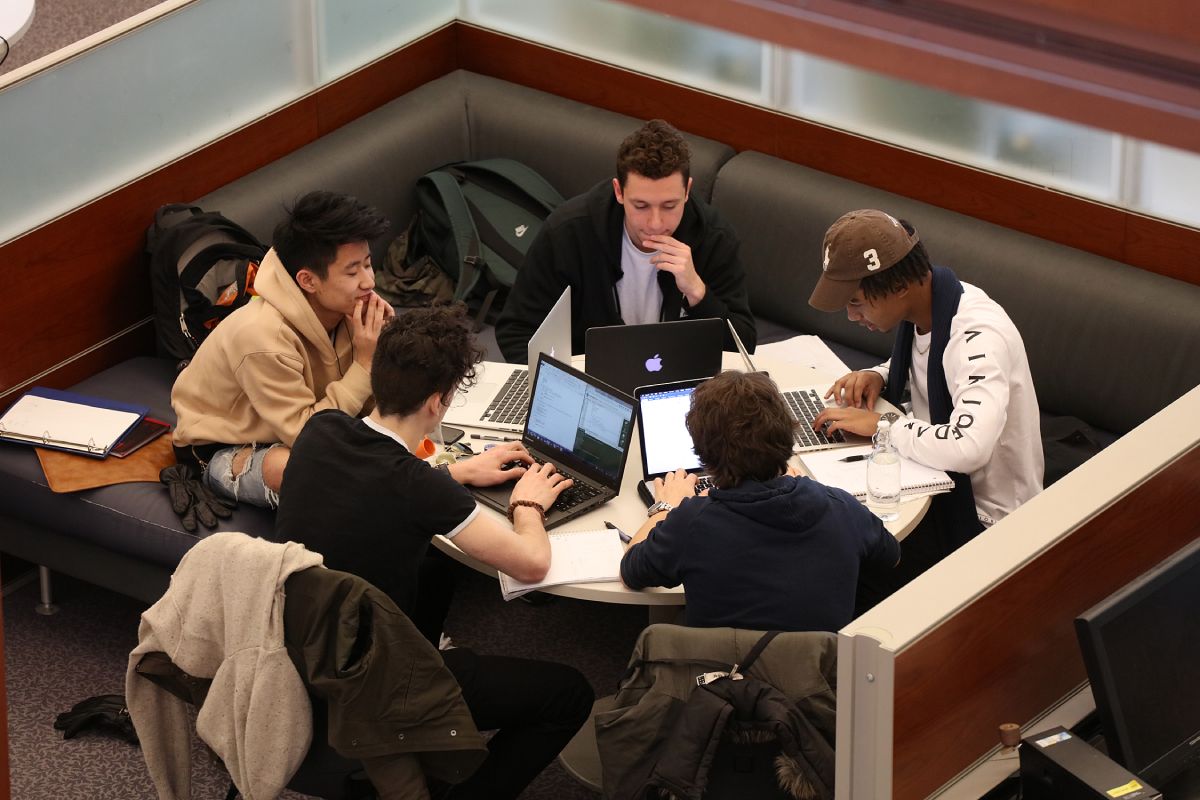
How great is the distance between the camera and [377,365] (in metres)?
2.65

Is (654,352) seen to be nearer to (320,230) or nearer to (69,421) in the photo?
(320,230)

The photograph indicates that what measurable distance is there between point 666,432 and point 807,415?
413 mm

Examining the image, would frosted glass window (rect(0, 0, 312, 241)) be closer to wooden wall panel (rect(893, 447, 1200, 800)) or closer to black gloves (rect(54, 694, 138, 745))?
black gloves (rect(54, 694, 138, 745))

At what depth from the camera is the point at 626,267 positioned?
11.5 ft

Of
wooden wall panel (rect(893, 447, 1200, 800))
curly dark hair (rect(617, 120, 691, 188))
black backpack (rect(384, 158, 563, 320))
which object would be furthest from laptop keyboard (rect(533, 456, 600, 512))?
black backpack (rect(384, 158, 563, 320))

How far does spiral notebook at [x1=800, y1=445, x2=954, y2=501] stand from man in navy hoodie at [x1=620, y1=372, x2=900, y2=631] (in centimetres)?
43

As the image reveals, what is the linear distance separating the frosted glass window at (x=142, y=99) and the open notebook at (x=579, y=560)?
1892mm

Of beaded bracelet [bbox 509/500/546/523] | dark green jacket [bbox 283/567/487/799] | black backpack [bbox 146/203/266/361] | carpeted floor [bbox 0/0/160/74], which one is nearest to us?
dark green jacket [bbox 283/567/487/799]

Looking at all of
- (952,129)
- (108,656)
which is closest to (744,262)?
(952,129)

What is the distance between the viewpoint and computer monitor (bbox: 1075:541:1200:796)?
1.78 metres

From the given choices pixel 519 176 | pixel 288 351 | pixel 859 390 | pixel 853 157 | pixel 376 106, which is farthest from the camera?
pixel 376 106

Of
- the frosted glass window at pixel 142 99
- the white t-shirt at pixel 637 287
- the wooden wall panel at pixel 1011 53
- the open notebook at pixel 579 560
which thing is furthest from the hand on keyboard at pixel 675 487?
the wooden wall panel at pixel 1011 53

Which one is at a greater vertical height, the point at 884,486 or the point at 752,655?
the point at 752,655

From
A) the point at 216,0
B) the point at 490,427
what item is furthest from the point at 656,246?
the point at 216,0
